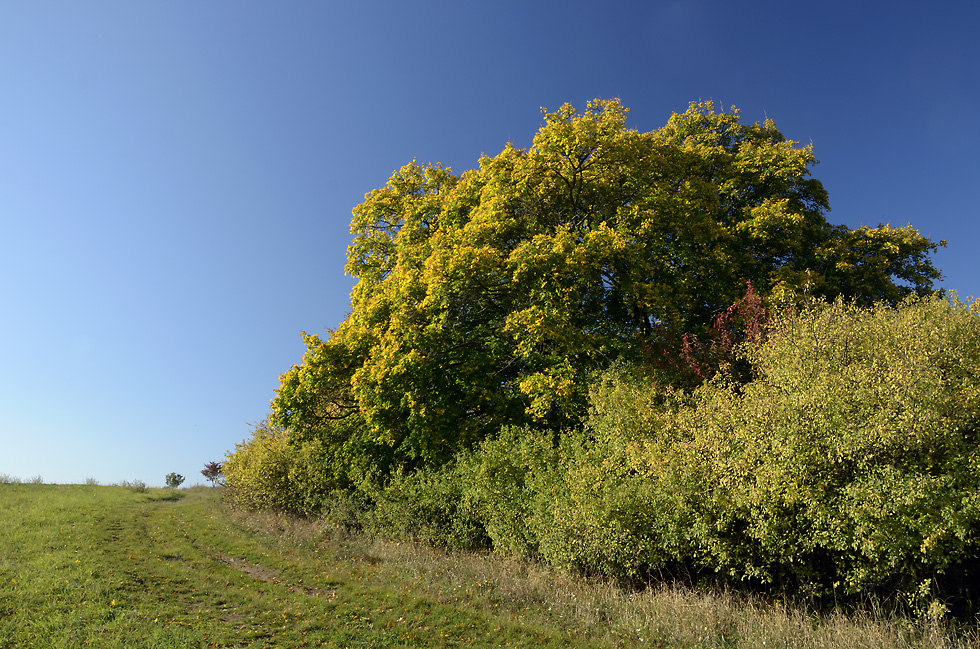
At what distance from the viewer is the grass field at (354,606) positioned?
8984 mm

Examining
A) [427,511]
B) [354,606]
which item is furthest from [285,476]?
[354,606]

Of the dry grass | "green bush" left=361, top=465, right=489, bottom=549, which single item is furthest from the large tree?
the dry grass

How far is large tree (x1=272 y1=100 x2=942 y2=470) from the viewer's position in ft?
54.7

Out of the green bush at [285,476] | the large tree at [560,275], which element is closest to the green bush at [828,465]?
the large tree at [560,275]

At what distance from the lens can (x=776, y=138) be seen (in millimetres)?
23203

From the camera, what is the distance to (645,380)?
44.1ft

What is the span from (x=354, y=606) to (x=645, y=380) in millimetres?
9020

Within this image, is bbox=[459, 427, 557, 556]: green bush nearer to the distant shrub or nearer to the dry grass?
the dry grass

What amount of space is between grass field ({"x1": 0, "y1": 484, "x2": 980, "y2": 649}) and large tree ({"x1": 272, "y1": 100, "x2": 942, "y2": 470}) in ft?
16.1

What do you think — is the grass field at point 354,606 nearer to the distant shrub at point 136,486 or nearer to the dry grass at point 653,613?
the dry grass at point 653,613

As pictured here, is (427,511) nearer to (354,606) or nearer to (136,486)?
(354,606)

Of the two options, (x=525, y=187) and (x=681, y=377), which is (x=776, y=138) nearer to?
(x=525, y=187)

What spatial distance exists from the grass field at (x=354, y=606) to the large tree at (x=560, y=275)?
4.91 metres

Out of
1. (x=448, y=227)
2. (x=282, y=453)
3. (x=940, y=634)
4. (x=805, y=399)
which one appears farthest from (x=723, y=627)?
(x=282, y=453)
